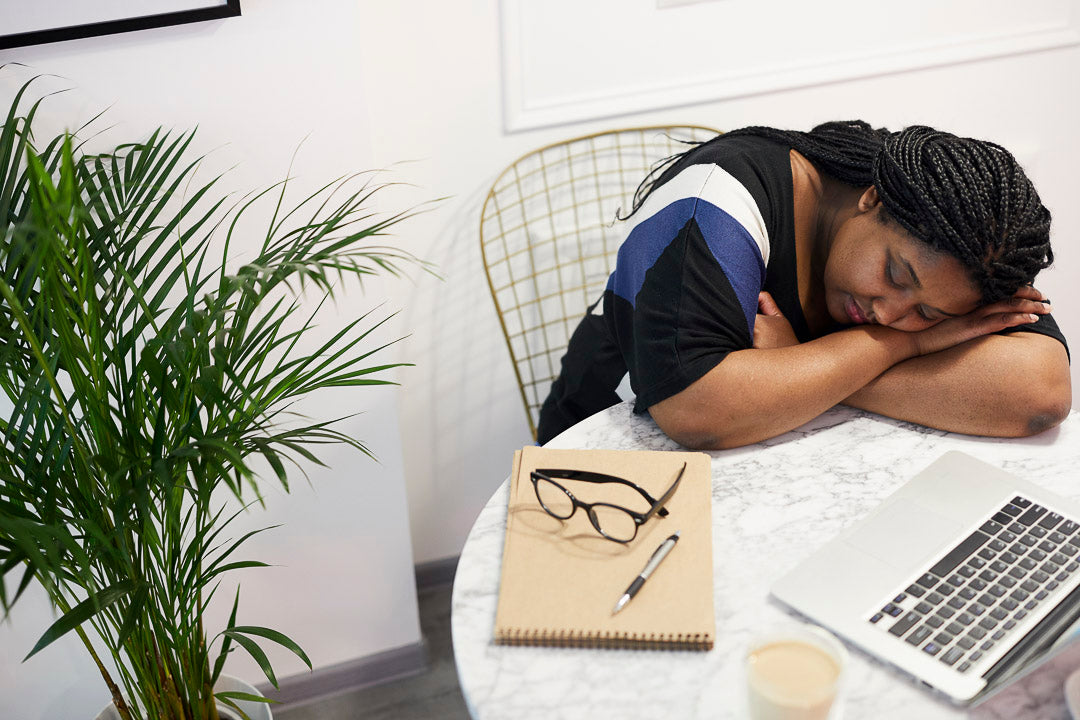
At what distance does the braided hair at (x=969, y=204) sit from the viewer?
1.26 m

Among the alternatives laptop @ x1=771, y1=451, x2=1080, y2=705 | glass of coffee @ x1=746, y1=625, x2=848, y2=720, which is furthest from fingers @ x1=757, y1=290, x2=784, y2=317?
glass of coffee @ x1=746, y1=625, x2=848, y2=720

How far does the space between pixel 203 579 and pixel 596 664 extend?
645 mm

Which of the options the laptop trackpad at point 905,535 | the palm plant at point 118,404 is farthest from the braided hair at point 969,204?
the palm plant at point 118,404

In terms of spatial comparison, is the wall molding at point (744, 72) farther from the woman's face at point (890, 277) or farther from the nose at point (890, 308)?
the nose at point (890, 308)

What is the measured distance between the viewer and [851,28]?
2152 mm

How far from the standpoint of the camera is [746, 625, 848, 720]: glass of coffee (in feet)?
3.03

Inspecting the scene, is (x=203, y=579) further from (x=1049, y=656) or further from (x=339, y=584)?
(x=1049, y=656)

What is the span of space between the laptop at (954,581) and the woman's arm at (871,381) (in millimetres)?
142

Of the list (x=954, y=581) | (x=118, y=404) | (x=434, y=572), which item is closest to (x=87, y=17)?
(x=118, y=404)

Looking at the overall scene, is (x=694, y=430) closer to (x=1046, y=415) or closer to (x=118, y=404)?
(x=1046, y=415)

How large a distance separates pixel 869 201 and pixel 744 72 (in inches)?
32.2

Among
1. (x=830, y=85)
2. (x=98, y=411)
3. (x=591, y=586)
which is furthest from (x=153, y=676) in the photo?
(x=830, y=85)

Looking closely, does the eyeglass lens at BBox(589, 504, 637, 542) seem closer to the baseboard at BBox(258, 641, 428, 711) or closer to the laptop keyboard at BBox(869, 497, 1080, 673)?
the laptop keyboard at BBox(869, 497, 1080, 673)

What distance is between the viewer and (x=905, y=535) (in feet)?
3.92
